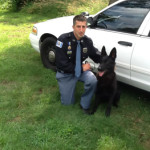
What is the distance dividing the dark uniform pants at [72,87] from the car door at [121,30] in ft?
1.75

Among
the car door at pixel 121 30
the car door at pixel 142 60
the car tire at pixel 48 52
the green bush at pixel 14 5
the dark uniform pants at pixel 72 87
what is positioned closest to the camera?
the car door at pixel 142 60

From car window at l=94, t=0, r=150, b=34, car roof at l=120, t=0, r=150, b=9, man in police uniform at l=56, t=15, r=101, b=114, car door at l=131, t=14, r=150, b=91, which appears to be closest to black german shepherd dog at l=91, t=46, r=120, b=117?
man in police uniform at l=56, t=15, r=101, b=114

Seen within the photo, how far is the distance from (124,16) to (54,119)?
6.60ft

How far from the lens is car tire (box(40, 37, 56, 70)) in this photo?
460cm

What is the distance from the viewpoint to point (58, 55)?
11.2ft

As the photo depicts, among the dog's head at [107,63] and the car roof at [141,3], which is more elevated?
the car roof at [141,3]

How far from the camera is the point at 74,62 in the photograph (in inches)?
140

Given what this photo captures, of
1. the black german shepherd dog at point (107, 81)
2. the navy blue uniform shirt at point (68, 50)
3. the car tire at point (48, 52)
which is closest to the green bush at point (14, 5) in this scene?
the car tire at point (48, 52)

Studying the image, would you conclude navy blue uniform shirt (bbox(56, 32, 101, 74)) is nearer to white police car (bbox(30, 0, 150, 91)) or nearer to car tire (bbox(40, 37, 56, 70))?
white police car (bbox(30, 0, 150, 91))

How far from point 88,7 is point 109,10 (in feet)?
28.7

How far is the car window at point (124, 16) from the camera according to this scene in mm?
3309

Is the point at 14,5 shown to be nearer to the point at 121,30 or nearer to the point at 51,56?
the point at 51,56

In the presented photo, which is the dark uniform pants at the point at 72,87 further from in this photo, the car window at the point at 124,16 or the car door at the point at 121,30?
the car window at the point at 124,16

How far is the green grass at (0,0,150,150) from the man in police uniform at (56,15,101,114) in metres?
0.25
